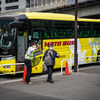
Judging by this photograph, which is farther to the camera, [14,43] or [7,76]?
[7,76]

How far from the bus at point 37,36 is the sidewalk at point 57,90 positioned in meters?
1.96

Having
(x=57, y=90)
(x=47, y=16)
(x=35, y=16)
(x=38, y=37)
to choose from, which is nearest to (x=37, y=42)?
(x=38, y=37)

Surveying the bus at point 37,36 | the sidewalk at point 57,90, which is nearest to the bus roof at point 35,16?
the bus at point 37,36

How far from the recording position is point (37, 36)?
13812 millimetres

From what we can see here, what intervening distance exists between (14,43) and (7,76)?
6.78 ft

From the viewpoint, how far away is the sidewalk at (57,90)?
327 inches

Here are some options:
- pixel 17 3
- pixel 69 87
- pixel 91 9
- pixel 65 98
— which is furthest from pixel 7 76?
pixel 17 3

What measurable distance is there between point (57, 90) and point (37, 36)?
4.90 m

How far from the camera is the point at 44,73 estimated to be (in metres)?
14.9

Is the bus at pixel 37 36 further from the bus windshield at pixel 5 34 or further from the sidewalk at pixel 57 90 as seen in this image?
the sidewalk at pixel 57 90

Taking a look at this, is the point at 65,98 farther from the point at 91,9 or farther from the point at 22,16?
the point at 91,9

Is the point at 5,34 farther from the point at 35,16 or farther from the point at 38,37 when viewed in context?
the point at 35,16

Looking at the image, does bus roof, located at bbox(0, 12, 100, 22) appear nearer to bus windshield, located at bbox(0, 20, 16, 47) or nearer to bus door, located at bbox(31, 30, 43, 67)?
bus windshield, located at bbox(0, 20, 16, 47)

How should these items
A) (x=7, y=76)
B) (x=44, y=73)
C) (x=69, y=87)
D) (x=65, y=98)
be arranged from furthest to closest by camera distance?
(x=44, y=73)
(x=7, y=76)
(x=69, y=87)
(x=65, y=98)
